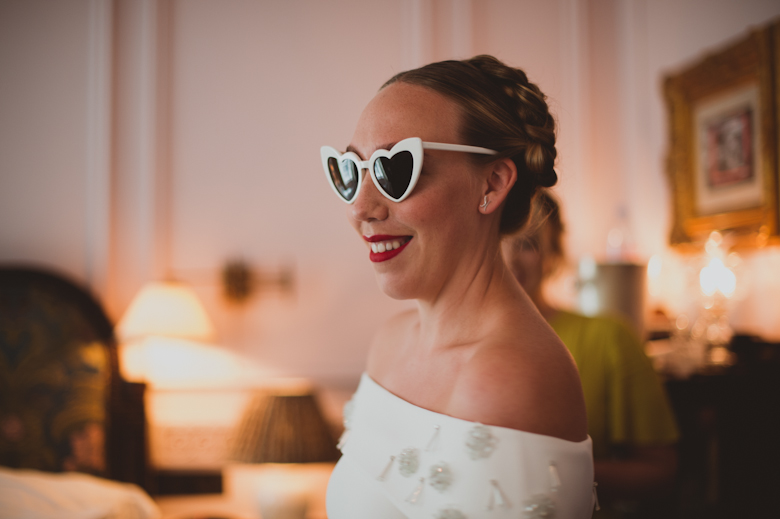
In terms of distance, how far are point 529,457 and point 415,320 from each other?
370 millimetres

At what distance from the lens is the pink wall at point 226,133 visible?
8.21ft

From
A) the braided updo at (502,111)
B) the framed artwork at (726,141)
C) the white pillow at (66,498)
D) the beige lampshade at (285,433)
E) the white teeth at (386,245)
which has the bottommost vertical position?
the white pillow at (66,498)

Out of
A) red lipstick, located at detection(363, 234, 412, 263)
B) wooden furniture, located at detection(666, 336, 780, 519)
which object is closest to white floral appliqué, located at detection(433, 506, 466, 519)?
red lipstick, located at detection(363, 234, 412, 263)

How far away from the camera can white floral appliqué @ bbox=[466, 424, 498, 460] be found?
54cm

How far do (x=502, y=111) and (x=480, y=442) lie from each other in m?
0.45

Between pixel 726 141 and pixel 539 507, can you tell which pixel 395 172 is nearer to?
pixel 539 507

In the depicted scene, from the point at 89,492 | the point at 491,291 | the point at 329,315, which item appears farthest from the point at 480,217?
the point at 89,492

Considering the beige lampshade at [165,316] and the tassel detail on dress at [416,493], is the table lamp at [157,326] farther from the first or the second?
the tassel detail on dress at [416,493]

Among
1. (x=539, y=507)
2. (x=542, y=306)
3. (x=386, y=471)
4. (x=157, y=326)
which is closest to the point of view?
(x=539, y=507)

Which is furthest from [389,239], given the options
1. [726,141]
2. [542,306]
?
[726,141]

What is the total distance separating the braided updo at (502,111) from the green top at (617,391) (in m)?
0.82

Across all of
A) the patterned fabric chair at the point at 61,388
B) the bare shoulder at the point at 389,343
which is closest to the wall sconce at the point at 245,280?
the patterned fabric chair at the point at 61,388

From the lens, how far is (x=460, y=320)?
2.26ft

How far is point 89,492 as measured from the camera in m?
1.95
